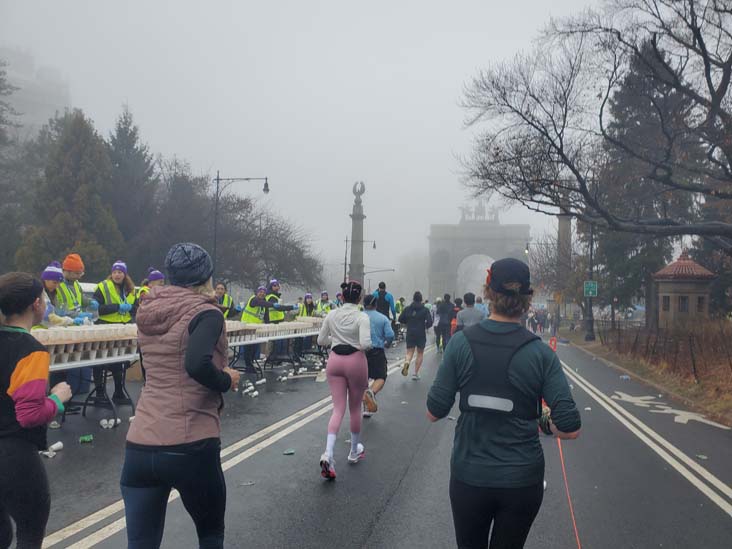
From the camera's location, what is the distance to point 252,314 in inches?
634

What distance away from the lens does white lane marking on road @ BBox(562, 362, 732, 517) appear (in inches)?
256

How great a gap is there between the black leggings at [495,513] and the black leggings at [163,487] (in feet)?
3.76

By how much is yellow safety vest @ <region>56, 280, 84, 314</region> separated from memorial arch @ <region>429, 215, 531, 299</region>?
316 feet

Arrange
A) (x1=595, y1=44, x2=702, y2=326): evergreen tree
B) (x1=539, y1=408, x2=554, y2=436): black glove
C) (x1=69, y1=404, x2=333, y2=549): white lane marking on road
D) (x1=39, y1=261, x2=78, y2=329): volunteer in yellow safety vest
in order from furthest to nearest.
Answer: (x1=595, y1=44, x2=702, y2=326): evergreen tree
(x1=39, y1=261, x2=78, y2=329): volunteer in yellow safety vest
(x1=69, y1=404, x2=333, y2=549): white lane marking on road
(x1=539, y1=408, x2=554, y2=436): black glove

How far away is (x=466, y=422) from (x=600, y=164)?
62.0 feet

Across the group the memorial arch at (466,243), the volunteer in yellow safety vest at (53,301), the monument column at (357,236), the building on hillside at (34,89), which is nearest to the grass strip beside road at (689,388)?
the volunteer in yellow safety vest at (53,301)

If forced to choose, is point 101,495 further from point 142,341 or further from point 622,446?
point 622,446

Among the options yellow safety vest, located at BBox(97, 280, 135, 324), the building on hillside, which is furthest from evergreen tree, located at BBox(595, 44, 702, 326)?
the building on hillside

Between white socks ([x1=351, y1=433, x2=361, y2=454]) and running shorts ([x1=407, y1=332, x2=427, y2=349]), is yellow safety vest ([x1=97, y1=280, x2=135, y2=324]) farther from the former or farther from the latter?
running shorts ([x1=407, y1=332, x2=427, y2=349])

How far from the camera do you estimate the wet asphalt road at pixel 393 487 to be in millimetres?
4969

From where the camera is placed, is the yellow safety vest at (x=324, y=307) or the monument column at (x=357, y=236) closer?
the yellow safety vest at (x=324, y=307)

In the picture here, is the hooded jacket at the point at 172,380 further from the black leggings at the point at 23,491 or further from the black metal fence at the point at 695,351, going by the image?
the black metal fence at the point at 695,351

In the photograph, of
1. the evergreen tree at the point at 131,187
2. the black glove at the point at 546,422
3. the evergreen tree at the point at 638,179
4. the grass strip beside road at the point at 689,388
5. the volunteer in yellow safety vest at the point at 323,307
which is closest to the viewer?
the black glove at the point at 546,422

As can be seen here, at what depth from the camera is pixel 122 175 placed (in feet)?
133
